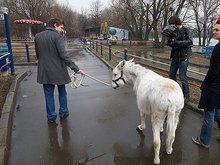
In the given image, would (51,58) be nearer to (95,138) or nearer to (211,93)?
(95,138)

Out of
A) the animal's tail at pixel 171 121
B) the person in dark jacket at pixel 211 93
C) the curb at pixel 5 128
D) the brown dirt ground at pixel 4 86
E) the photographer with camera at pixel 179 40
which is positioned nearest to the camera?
the animal's tail at pixel 171 121

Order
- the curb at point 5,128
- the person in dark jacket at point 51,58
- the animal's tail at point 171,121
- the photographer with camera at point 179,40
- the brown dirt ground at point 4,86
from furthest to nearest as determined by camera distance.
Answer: the brown dirt ground at point 4,86, the photographer with camera at point 179,40, the person in dark jacket at point 51,58, the curb at point 5,128, the animal's tail at point 171,121

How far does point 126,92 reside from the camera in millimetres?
7785

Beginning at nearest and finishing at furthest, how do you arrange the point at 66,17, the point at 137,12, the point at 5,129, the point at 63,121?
the point at 5,129 < the point at 63,121 < the point at 137,12 < the point at 66,17

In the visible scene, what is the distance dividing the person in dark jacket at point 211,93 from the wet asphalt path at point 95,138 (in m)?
0.32

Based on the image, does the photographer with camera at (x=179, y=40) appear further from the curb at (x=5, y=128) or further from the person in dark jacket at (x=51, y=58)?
the curb at (x=5, y=128)

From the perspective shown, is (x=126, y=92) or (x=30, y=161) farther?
(x=126, y=92)

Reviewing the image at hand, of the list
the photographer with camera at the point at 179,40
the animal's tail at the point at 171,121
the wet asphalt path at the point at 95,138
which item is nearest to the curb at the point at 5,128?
the wet asphalt path at the point at 95,138

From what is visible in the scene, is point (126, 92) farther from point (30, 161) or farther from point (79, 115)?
point (30, 161)

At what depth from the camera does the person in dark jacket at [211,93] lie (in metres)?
3.62

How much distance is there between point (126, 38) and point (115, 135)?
4734 cm

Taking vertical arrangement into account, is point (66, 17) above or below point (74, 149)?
above

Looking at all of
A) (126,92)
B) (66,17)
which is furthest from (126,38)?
(126,92)

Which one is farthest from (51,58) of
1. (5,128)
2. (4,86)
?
(4,86)
